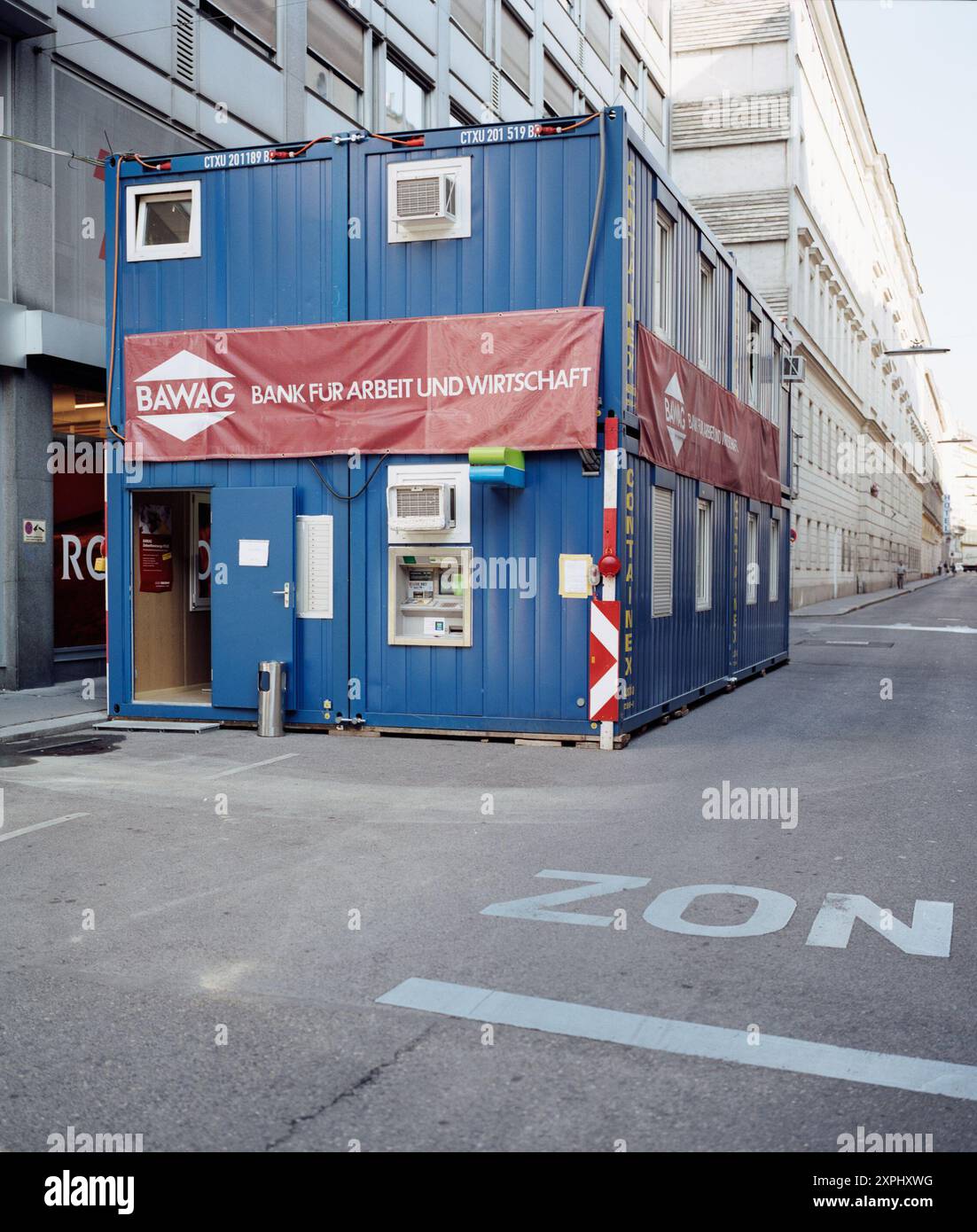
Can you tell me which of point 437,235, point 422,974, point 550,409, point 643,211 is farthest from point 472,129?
point 422,974

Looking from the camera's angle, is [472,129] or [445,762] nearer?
[445,762]

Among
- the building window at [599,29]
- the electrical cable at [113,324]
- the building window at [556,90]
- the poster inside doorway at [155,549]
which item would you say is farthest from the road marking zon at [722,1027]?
the building window at [599,29]

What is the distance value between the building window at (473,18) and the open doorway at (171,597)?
50.8 feet

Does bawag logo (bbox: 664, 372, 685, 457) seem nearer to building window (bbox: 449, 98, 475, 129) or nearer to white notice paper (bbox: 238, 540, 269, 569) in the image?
white notice paper (bbox: 238, 540, 269, 569)

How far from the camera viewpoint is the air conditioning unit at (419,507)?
11.2 metres

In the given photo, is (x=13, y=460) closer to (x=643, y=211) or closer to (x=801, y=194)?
(x=643, y=211)

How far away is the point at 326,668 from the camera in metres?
11.8

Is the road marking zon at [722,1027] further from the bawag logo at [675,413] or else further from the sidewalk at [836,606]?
the sidewalk at [836,606]

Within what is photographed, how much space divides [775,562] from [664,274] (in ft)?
28.1

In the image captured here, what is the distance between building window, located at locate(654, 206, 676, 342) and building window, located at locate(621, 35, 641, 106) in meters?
25.0

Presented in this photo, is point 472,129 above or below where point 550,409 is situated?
above

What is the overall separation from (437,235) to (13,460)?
235 inches
